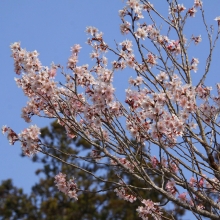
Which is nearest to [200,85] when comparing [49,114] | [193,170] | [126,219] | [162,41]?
[162,41]

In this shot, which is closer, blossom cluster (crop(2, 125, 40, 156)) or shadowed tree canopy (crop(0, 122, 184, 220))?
blossom cluster (crop(2, 125, 40, 156))

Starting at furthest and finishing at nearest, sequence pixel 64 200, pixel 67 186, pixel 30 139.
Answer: pixel 64 200 < pixel 67 186 < pixel 30 139

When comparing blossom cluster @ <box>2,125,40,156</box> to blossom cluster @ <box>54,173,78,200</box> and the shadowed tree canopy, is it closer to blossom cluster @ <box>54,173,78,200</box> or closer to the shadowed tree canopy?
blossom cluster @ <box>54,173,78,200</box>

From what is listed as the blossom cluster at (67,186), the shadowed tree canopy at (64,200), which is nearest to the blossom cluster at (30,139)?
the blossom cluster at (67,186)

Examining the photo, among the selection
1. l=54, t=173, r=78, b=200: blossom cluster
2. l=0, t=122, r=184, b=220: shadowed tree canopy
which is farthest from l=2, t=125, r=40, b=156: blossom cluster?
l=0, t=122, r=184, b=220: shadowed tree canopy

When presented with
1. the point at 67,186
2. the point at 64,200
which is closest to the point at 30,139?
the point at 67,186

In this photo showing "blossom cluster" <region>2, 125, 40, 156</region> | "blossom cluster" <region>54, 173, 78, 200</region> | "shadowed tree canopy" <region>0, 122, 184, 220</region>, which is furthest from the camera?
"shadowed tree canopy" <region>0, 122, 184, 220</region>

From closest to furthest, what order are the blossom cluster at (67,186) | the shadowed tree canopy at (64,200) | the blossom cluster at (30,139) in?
the blossom cluster at (30,139), the blossom cluster at (67,186), the shadowed tree canopy at (64,200)

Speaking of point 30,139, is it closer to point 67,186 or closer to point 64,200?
point 67,186

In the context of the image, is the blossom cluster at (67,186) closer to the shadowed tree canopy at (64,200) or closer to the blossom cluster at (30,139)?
the blossom cluster at (30,139)

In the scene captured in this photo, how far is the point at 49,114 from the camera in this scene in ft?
15.0

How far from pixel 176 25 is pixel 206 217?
87.5 inches

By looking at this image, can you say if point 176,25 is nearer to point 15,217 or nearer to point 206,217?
point 206,217

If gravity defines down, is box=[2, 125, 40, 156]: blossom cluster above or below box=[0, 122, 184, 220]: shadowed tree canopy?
below
